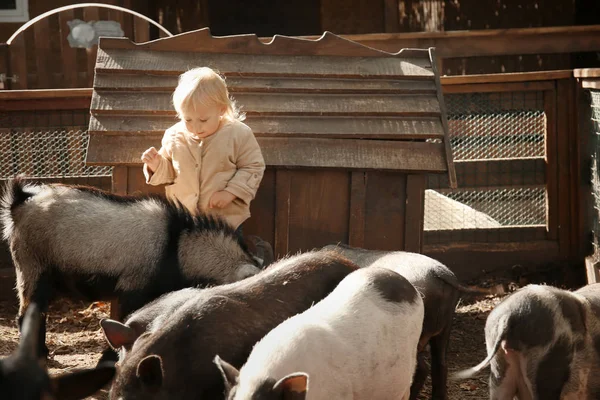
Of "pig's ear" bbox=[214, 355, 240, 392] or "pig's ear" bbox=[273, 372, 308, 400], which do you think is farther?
"pig's ear" bbox=[214, 355, 240, 392]

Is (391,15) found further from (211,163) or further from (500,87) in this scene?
(211,163)

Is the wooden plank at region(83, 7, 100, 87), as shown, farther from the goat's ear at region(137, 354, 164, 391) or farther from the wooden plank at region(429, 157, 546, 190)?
the goat's ear at region(137, 354, 164, 391)

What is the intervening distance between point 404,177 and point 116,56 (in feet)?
7.62

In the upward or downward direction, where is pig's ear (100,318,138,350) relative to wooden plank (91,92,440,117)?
downward

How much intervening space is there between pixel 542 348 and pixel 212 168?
2486 millimetres

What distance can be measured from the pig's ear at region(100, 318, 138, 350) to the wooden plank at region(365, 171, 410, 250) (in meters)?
2.91

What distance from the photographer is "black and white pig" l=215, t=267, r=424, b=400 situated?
3203mm

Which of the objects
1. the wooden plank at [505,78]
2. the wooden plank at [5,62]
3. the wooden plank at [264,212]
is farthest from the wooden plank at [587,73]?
the wooden plank at [5,62]

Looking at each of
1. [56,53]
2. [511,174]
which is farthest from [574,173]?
[56,53]

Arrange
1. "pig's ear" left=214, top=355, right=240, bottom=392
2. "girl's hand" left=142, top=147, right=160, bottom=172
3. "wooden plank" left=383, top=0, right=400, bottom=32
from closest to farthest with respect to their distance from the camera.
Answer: "pig's ear" left=214, top=355, right=240, bottom=392, "girl's hand" left=142, top=147, right=160, bottom=172, "wooden plank" left=383, top=0, right=400, bottom=32

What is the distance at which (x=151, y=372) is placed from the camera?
3.36 metres

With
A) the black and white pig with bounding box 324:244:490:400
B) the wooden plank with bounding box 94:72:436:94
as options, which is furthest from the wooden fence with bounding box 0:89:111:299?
the black and white pig with bounding box 324:244:490:400

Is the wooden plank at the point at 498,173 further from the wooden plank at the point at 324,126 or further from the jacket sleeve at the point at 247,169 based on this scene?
the jacket sleeve at the point at 247,169

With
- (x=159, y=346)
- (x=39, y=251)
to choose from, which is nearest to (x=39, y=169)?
(x=39, y=251)
